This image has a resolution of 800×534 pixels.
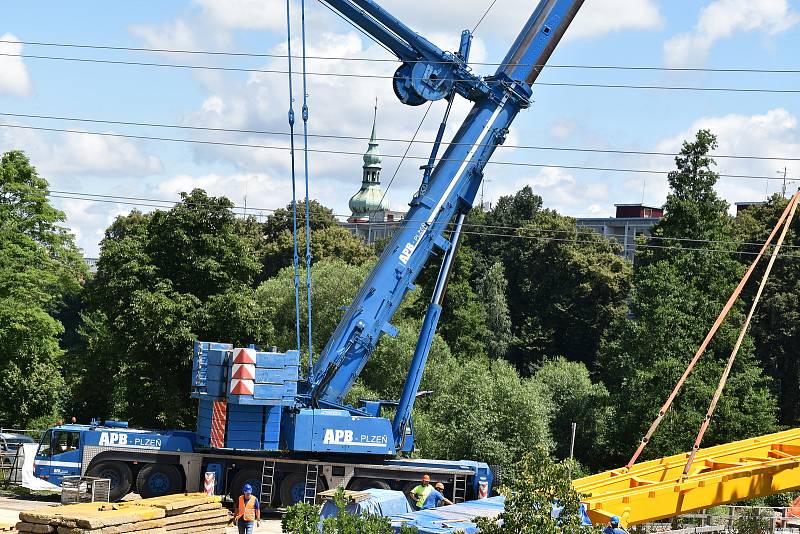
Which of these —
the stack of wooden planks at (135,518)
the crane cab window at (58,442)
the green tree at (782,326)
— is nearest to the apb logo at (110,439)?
the crane cab window at (58,442)

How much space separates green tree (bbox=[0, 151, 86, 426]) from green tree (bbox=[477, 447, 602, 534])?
32.4 m

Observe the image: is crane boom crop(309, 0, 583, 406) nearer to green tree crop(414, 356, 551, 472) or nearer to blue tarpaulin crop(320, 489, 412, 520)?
blue tarpaulin crop(320, 489, 412, 520)

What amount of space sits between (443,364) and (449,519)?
33.5 m

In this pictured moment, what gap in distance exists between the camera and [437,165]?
2850 centimetres

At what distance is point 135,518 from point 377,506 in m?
5.04

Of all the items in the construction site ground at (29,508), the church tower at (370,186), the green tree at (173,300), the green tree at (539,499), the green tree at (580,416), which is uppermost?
the church tower at (370,186)

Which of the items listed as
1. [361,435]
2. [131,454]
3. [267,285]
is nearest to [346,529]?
[361,435]

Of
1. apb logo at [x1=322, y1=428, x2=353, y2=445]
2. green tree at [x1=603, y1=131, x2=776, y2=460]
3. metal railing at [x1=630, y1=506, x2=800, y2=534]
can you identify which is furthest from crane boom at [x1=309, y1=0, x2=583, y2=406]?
green tree at [x1=603, y1=131, x2=776, y2=460]

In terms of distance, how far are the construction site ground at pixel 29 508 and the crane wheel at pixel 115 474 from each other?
1.48 meters

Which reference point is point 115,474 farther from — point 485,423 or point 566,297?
point 566,297

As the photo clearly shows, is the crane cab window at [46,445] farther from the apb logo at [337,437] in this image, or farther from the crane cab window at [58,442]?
the apb logo at [337,437]

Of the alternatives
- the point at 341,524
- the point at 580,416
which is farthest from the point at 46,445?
the point at 580,416

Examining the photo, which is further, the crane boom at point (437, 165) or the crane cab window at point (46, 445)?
the crane cab window at point (46, 445)

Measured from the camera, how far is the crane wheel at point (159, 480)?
2895 centimetres
